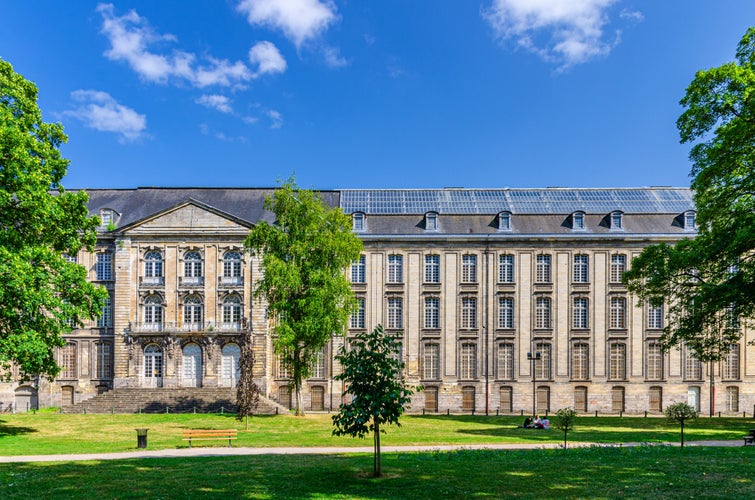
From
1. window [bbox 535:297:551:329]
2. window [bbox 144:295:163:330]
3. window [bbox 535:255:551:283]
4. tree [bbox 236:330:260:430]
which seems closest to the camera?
tree [bbox 236:330:260:430]

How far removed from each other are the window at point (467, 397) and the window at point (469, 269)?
7689 millimetres

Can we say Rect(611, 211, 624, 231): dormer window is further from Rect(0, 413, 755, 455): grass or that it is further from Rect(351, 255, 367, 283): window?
Rect(351, 255, 367, 283): window

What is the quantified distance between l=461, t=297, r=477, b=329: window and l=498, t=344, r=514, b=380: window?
2.55 meters

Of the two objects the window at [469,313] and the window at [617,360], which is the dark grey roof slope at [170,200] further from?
the window at [617,360]

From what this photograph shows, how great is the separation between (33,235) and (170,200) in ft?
67.7

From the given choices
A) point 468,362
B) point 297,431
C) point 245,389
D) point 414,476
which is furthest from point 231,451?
point 468,362

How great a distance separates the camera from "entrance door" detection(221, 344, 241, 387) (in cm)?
4241

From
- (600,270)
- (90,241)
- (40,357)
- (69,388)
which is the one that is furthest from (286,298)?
(600,270)

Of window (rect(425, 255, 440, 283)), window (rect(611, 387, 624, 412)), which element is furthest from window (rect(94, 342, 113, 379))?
window (rect(611, 387, 624, 412))

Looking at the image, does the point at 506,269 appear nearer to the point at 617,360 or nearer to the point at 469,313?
the point at 469,313

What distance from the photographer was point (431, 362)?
1722 inches

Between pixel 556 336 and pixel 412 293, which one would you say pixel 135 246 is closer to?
pixel 412 293

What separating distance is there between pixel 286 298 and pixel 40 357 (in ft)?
44.6

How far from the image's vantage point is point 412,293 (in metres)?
43.9
